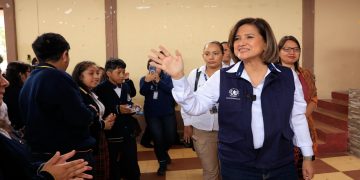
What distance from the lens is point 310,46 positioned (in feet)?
17.7

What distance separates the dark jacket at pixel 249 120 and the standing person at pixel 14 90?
2.02m

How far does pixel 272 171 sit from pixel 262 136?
199mm

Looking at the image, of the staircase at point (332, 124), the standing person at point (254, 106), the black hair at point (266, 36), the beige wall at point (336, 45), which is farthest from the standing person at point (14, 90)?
the beige wall at point (336, 45)

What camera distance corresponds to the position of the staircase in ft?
13.9

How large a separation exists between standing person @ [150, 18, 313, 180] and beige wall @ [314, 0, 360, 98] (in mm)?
4172

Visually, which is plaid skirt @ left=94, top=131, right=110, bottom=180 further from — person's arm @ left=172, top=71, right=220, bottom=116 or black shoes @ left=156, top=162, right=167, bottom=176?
person's arm @ left=172, top=71, right=220, bottom=116

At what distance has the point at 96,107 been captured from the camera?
2.52m

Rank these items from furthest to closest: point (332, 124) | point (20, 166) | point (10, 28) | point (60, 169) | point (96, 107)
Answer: point (10, 28)
point (332, 124)
point (96, 107)
point (60, 169)
point (20, 166)

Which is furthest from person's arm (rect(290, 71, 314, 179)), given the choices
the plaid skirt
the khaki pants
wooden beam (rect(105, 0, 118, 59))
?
wooden beam (rect(105, 0, 118, 59))

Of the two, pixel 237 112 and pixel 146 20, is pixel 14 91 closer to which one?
pixel 237 112

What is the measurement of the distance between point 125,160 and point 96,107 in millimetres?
802

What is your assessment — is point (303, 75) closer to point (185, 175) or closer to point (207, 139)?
point (207, 139)

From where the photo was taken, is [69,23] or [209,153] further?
[69,23]

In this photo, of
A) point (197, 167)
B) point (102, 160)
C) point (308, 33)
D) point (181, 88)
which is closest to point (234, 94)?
point (181, 88)
